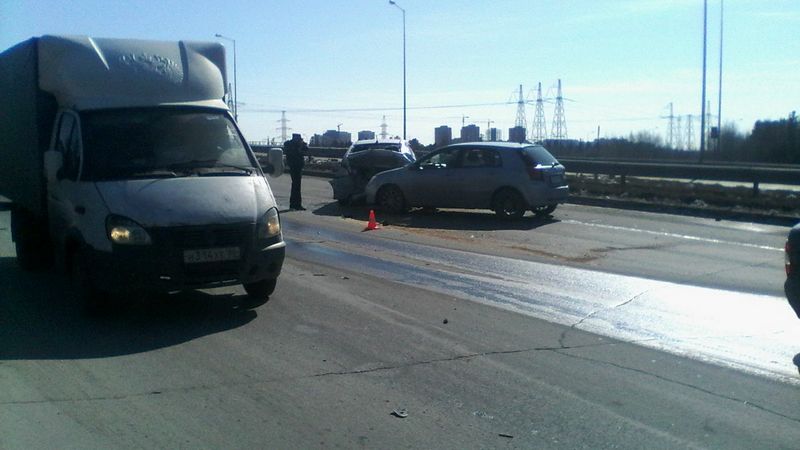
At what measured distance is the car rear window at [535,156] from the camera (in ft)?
57.6

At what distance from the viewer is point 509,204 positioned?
694 inches

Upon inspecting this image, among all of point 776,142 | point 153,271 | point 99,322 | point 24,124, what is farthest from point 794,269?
point 776,142

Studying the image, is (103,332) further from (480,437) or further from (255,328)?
(480,437)

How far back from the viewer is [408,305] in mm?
9242

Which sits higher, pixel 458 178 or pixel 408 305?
pixel 458 178

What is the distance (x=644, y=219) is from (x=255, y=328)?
41.4 ft

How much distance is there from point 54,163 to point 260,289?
2487mm

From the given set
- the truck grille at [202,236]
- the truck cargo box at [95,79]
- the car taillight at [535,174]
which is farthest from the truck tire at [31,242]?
the car taillight at [535,174]

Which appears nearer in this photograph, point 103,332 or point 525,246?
point 103,332

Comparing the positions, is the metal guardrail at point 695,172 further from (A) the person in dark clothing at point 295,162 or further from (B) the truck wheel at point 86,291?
(B) the truck wheel at point 86,291

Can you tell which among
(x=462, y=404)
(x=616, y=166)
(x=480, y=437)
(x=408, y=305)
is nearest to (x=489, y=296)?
(x=408, y=305)

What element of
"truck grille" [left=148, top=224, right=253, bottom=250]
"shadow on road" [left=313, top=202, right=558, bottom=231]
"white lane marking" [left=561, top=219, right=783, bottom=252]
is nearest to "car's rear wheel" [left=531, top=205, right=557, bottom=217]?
"shadow on road" [left=313, top=202, right=558, bottom=231]

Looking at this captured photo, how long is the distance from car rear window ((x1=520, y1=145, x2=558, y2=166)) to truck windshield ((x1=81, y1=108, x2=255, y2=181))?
30.9 ft

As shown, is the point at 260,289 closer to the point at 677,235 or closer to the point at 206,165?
the point at 206,165
